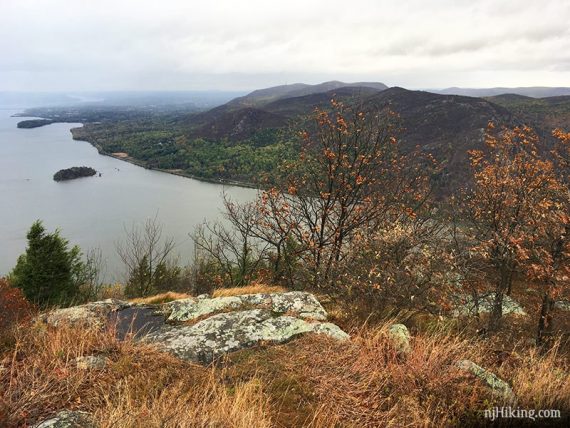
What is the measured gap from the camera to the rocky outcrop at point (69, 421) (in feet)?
10.3

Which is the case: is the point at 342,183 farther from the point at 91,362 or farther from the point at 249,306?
the point at 91,362

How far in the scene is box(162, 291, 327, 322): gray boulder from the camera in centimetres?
674

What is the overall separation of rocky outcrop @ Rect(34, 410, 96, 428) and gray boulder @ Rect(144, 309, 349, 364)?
1.71 meters

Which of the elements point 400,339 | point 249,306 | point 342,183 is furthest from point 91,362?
point 342,183

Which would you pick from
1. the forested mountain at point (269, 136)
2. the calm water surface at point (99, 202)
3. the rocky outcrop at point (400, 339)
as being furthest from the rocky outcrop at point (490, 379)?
the forested mountain at point (269, 136)

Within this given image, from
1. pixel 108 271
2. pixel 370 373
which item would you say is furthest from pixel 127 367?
pixel 108 271

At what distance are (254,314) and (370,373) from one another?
2.68m

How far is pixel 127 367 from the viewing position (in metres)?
4.23

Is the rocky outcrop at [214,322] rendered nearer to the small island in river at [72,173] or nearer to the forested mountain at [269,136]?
the forested mountain at [269,136]

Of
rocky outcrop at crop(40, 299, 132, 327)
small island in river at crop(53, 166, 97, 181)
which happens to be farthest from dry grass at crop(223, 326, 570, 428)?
small island in river at crop(53, 166, 97, 181)

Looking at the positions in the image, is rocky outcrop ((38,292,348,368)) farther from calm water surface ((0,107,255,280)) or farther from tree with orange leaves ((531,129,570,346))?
calm water surface ((0,107,255,280))

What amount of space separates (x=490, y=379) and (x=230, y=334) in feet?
11.7

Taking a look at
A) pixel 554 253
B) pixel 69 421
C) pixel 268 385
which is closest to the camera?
pixel 69 421

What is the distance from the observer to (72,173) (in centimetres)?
10750
